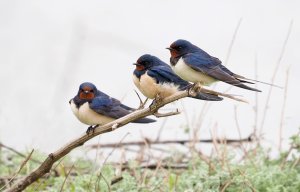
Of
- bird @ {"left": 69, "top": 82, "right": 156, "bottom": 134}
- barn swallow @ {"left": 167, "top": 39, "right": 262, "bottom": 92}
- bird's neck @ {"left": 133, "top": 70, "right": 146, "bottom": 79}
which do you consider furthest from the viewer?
bird @ {"left": 69, "top": 82, "right": 156, "bottom": 134}

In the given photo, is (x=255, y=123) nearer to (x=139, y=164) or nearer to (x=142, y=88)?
(x=139, y=164)

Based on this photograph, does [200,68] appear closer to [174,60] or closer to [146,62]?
[174,60]

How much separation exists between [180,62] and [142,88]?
23 centimetres

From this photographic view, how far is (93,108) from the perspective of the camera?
125 inches

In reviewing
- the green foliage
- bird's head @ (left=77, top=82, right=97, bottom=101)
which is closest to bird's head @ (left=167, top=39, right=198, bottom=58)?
bird's head @ (left=77, top=82, right=97, bottom=101)

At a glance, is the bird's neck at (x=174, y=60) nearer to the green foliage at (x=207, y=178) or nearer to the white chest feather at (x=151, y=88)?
the white chest feather at (x=151, y=88)

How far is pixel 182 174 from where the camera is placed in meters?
4.82

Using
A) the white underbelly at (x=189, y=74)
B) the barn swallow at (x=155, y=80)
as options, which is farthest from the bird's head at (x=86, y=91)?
the white underbelly at (x=189, y=74)

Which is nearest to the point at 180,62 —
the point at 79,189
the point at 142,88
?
the point at 142,88

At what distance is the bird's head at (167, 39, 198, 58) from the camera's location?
2.94 metres

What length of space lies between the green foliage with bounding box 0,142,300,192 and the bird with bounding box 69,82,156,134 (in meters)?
0.69

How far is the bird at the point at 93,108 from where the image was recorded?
3143 millimetres

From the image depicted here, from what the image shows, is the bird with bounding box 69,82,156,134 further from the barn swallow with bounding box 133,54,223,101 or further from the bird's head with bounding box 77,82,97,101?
the barn swallow with bounding box 133,54,223,101

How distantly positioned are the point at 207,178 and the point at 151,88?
1507 mm
